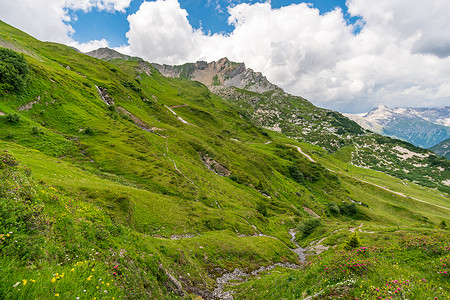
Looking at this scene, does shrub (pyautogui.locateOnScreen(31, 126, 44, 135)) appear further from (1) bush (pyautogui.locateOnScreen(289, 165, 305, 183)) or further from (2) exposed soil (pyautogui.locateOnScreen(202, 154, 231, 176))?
(1) bush (pyautogui.locateOnScreen(289, 165, 305, 183))

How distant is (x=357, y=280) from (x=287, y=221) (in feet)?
228

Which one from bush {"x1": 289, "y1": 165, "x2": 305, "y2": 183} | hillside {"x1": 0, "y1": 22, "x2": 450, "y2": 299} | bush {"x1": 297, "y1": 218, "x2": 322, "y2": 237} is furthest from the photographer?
bush {"x1": 289, "y1": 165, "x2": 305, "y2": 183}

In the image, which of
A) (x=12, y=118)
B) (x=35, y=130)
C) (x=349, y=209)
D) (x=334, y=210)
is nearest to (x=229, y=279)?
(x=35, y=130)

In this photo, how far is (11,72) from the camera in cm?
5103

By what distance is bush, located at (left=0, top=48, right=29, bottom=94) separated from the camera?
4936 cm

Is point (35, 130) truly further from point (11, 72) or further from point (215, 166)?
point (215, 166)

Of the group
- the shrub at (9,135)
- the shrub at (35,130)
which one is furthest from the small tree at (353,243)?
the shrub at (35,130)

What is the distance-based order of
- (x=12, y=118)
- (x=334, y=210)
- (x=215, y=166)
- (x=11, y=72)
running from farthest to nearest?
(x=334, y=210) < (x=215, y=166) < (x=11, y=72) < (x=12, y=118)

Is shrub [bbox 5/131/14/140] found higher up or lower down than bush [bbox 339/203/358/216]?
higher up

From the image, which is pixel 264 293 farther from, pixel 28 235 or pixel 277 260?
pixel 277 260

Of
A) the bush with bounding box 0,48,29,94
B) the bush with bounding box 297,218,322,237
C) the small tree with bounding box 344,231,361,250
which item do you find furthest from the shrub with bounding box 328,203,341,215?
the bush with bounding box 0,48,29,94

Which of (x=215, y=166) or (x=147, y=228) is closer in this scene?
(x=147, y=228)

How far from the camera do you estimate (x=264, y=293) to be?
1778cm

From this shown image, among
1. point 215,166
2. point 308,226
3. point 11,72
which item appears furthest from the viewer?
point 215,166
